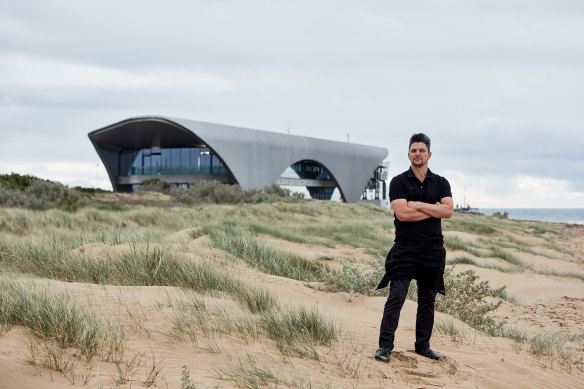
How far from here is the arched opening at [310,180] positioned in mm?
60750

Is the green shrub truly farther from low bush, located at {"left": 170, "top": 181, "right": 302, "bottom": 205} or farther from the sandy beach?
the sandy beach

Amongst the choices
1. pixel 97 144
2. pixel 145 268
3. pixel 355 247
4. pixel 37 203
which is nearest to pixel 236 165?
pixel 97 144

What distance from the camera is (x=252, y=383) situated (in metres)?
3.38

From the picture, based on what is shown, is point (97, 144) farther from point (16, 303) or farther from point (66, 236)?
point (16, 303)

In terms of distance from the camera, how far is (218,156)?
5112 centimetres

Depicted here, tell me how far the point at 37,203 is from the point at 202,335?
1840 cm

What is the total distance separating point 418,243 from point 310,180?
60.2m

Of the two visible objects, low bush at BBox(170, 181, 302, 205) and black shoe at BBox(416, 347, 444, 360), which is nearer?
black shoe at BBox(416, 347, 444, 360)

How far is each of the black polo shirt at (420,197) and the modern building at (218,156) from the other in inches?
1791

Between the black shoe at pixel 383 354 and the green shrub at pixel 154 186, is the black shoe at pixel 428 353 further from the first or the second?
the green shrub at pixel 154 186

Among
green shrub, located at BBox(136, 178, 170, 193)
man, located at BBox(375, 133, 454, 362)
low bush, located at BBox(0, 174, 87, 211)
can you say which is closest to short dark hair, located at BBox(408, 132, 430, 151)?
man, located at BBox(375, 133, 454, 362)

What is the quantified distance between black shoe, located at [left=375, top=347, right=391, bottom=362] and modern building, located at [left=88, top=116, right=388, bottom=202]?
151 ft

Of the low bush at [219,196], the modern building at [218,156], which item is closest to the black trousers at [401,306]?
the low bush at [219,196]

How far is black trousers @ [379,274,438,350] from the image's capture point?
425cm
